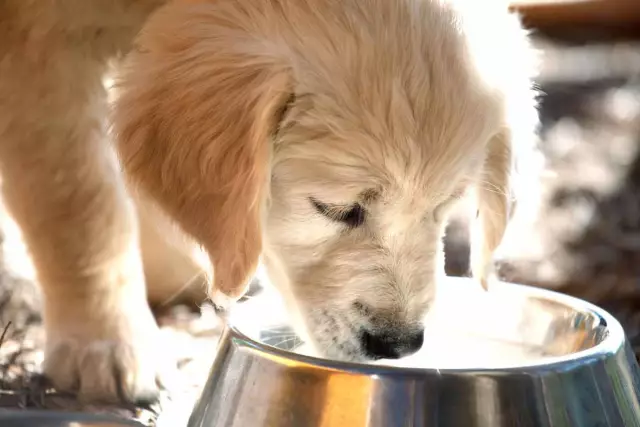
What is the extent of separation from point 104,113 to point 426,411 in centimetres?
97

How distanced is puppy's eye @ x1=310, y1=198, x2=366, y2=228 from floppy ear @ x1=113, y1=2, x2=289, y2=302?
0.08 m

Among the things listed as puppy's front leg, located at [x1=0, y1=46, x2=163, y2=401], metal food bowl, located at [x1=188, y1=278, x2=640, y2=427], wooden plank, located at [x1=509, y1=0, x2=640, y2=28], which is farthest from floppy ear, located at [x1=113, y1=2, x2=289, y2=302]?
wooden plank, located at [x1=509, y1=0, x2=640, y2=28]

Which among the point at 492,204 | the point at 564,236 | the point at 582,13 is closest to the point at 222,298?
the point at 492,204

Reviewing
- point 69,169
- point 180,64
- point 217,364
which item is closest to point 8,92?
point 69,169

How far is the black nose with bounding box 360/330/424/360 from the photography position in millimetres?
1236

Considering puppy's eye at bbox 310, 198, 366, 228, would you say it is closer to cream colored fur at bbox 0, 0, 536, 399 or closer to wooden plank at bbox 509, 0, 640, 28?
cream colored fur at bbox 0, 0, 536, 399

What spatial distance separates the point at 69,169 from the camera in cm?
155

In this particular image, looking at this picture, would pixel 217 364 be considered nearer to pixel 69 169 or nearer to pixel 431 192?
pixel 431 192

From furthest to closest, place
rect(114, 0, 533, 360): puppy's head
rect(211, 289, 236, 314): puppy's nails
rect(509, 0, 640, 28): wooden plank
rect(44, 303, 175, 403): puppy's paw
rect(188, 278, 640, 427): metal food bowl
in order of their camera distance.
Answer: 1. rect(509, 0, 640, 28): wooden plank
2. rect(44, 303, 175, 403): puppy's paw
3. rect(211, 289, 236, 314): puppy's nails
4. rect(114, 0, 533, 360): puppy's head
5. rect(188, 278, 640, 427): metal food bowl

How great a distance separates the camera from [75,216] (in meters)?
1.57

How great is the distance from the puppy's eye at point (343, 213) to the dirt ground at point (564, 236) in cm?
29

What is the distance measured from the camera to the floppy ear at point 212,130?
1.22m

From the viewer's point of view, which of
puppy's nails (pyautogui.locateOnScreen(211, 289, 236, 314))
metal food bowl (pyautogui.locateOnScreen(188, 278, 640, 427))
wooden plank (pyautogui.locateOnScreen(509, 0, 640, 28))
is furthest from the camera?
wooden plank (pyautogui.locateOnScreen(509, 0, 640, 28))

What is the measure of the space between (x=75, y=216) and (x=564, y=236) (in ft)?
4.58
